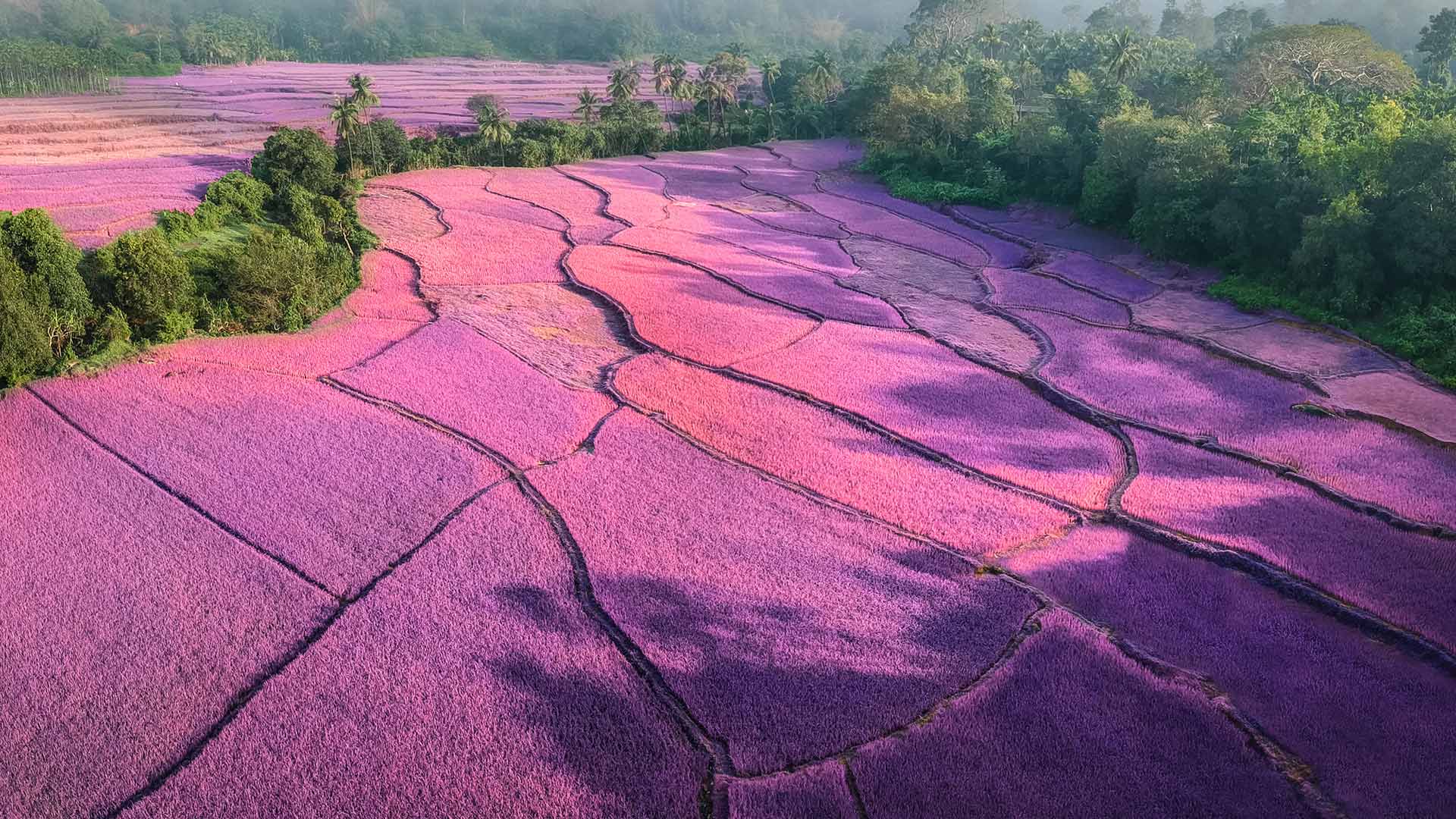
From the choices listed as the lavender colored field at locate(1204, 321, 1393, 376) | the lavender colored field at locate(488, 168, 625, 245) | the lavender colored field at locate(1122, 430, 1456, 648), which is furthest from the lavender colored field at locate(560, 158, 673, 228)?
the lavender colored field at locate(1122, 430, 1456, 648)

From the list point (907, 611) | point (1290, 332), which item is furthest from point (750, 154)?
point (907, 611)

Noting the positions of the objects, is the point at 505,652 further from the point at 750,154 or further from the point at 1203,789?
the point at 750,154

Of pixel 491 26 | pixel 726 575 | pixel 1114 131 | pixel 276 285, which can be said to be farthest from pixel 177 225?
pixel 491 26

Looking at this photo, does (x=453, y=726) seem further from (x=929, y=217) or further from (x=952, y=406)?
(x=929, y=217)

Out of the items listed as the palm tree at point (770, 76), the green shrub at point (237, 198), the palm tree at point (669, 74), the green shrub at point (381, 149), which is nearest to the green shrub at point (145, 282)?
the green shrub at point (237, 198)

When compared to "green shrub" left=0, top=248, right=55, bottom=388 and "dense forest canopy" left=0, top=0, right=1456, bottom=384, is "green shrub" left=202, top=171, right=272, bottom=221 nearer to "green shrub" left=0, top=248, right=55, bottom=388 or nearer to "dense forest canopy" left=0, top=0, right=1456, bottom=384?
"dense forest canopy" left=0, top=0, right=1456, bottom=384

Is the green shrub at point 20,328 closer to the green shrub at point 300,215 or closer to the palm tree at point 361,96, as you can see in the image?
the green shrub at point 300,215
